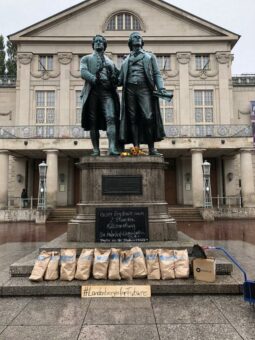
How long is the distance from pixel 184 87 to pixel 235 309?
29.5m

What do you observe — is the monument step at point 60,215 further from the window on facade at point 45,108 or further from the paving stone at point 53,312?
the paving stone at point 53,312

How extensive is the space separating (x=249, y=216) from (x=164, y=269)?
1961 centimetres

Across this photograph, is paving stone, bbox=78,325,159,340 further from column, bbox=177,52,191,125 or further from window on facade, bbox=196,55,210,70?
window on facade, bbox=196,55,210,70

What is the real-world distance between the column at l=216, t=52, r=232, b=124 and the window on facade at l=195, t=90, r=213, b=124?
102 cm

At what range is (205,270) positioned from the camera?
4.66 m

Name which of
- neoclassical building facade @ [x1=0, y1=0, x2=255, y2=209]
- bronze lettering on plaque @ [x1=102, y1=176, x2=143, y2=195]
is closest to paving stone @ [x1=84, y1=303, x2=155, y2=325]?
bronze lettering on plaque @ [x1=102, y1=176, x2=143, y2=195]

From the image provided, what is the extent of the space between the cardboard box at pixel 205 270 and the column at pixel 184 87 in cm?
2683

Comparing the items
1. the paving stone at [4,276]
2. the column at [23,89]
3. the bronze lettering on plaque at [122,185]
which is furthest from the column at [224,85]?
the paving stone at [4,276]

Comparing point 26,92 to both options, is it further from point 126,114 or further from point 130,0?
point 126,114

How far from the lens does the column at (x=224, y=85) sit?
30859 mm

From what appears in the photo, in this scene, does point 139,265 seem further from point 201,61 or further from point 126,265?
point 201,61

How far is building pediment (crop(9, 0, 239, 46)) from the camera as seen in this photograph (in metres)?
31.8

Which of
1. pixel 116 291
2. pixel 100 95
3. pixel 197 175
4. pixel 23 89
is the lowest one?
pixel 116 291

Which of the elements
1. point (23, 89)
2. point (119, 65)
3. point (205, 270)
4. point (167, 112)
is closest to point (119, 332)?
point (205, 270)
